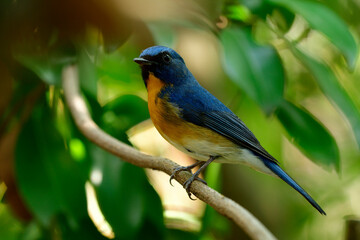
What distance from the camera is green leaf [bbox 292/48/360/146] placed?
2.29 metres

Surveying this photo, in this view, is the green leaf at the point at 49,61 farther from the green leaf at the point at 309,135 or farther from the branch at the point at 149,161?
the green leaf at the point at 309,135

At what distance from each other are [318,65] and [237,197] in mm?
1344

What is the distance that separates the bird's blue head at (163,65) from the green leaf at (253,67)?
9.8 inches

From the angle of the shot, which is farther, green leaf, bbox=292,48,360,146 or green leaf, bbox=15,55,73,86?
green leaf, bbox=15,55,73,86

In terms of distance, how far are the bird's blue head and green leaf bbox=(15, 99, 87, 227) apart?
2.66 feet

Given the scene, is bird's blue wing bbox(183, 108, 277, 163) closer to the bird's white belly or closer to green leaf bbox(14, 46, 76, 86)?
the bird's white belly

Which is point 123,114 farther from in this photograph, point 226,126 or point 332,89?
point 332,89

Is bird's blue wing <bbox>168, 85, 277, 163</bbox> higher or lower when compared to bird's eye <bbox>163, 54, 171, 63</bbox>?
lower

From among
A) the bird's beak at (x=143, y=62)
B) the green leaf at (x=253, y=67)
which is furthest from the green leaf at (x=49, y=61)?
the green leaf at (x=253, y=67)

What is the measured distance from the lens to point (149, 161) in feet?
6.89

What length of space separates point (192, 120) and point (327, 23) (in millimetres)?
850

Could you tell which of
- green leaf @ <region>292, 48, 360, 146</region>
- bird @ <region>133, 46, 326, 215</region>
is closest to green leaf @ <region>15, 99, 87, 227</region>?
→ bird @ <region>133, 46, 326, 215</region>

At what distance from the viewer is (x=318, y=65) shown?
247 cm

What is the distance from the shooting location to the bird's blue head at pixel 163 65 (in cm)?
232
